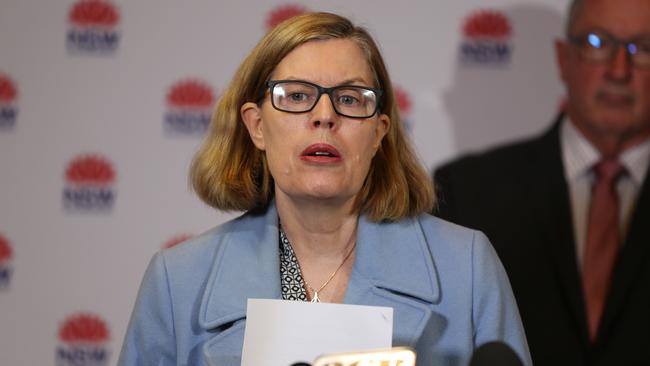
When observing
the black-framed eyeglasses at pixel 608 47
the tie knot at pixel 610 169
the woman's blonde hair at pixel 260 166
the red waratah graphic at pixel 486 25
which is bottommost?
the tie knot at pixel 610 169

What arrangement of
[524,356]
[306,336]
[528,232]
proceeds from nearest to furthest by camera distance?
[306,336] < [524,356] < [528,232]

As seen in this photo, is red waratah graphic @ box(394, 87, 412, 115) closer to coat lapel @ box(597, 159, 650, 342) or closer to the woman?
coat lapel @ box(597, 159, 650, 342)

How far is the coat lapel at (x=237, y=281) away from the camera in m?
1.82

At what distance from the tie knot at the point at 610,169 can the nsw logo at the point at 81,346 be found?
177 centimetres

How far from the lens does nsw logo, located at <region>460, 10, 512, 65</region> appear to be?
323 cm

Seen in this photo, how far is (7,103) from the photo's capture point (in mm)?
3281

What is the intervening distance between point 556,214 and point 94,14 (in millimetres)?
1727

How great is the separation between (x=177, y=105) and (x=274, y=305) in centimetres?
181

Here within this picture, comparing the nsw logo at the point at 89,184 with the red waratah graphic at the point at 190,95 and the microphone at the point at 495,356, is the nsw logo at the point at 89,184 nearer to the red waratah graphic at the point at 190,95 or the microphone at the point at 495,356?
the red waratah graphic at the point at 190,95

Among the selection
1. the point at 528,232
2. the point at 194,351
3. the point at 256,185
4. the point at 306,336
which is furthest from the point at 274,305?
the point at 528,232

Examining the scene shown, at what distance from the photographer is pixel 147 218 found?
128 inches

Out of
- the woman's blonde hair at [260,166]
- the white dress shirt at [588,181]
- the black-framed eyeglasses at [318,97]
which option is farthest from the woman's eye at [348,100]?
the white dress shirt at [588,181]

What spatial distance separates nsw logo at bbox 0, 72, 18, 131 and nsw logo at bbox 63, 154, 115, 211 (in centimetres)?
26

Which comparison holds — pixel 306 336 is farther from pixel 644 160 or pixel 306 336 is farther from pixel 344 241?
pixel 644 160
